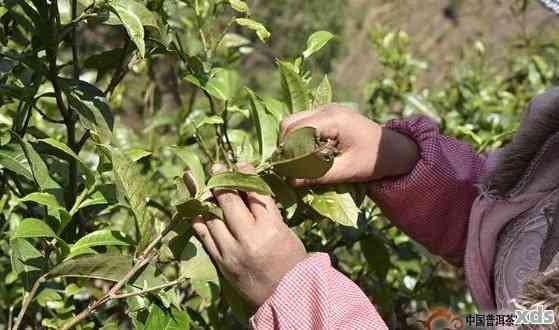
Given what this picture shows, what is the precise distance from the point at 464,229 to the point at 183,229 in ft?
1.54

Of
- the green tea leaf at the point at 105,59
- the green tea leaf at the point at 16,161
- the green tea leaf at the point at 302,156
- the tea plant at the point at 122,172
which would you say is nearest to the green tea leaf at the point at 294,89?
the tea plant at the point at 122,172

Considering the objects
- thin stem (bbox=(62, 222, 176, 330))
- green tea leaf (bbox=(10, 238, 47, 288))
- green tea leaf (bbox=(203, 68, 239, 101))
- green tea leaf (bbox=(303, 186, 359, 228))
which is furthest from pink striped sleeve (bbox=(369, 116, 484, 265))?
green tea leaf (bbox=(10, 238, 47, 288))

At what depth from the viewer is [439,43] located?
9.38 meters

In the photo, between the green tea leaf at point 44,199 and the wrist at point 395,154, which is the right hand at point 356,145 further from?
the green tea leaf at point 44,199

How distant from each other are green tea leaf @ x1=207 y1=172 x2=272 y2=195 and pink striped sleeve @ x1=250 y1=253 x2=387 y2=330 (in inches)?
4.0

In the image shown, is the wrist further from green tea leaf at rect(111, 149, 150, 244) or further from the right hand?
green tea leaf at rect(111, 149, 150, 244)

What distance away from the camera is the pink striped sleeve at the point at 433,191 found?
113cm

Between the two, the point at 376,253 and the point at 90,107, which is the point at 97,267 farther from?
the point at 376,253

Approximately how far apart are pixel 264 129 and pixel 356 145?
140 millimetres

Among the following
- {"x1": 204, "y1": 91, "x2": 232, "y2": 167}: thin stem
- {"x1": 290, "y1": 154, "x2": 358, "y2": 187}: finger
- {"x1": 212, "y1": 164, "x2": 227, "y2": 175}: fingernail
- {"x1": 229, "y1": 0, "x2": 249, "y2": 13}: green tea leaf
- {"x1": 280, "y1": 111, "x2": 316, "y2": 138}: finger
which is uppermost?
{"x1": 229, "y1": 0, "x2": 249, "y2": 13}: green tea leaf

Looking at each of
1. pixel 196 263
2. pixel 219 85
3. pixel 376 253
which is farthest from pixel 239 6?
pixel 376 253

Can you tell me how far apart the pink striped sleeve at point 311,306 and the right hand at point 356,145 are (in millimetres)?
129

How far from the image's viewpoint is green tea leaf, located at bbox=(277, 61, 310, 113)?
3.25 ft

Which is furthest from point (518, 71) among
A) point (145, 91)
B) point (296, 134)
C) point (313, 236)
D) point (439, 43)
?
point (439, 43)
